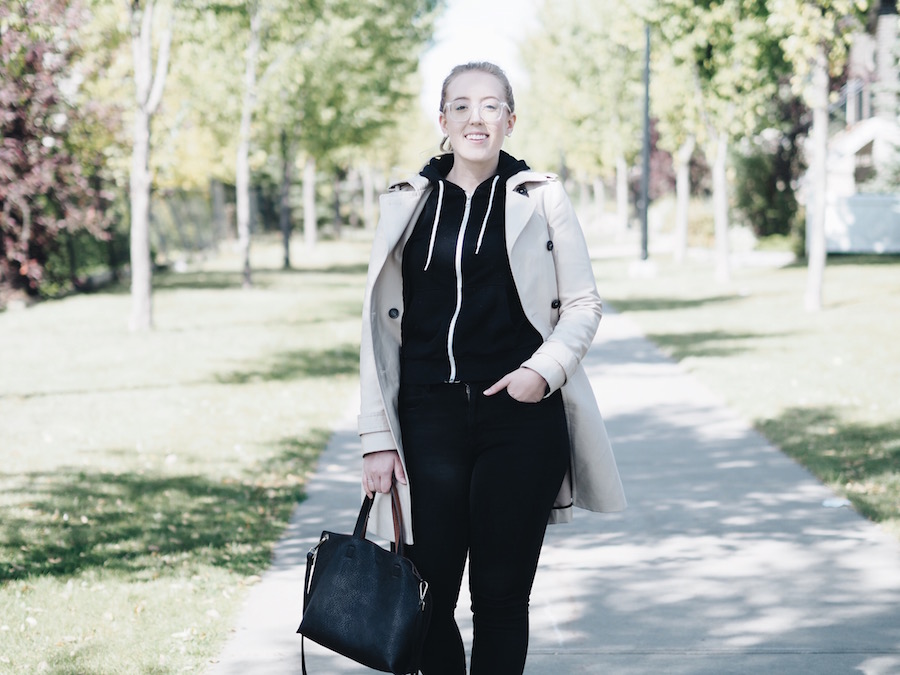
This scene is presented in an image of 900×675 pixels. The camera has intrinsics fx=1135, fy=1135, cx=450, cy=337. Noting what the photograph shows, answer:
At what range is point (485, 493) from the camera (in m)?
2.91

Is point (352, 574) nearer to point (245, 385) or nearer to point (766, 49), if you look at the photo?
point (245, 385)

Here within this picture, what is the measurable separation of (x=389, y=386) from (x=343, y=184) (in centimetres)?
6467

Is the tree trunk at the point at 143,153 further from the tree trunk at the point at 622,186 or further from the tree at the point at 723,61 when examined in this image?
the tree trunk at the point at 622,186

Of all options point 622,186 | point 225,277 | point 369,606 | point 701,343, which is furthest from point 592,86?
point 369,606

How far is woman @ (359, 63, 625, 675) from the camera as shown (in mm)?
2871

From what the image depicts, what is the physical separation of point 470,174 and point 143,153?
1347 cm

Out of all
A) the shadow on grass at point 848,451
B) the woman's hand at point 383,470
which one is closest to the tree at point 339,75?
the shadow on grass at point 848,451

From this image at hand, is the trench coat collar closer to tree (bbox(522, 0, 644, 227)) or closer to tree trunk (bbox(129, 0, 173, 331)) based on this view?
tree trunk (bbox(129, 0, 173, 331))

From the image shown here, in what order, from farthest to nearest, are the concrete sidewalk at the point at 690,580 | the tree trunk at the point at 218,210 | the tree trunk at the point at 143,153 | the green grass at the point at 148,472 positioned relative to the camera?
the tree trunk at the point at 218,210, the tree trunk at the point at 143,153, the green grass at the point at 148,472, the concrete sidewalk at the point at 690,580

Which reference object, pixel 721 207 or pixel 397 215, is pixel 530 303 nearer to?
pixel 397 215

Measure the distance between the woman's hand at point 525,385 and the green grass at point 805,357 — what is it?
141 inches

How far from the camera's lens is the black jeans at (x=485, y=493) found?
2.88 meters

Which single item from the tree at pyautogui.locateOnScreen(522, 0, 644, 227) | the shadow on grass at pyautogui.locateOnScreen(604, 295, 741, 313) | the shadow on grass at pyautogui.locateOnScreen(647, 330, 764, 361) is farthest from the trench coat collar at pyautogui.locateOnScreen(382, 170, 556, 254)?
the tree at pyautogui.locateOnScreen(522, 0, 644, 227)

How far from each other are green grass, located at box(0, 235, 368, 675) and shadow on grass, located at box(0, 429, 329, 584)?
0.6 inches
